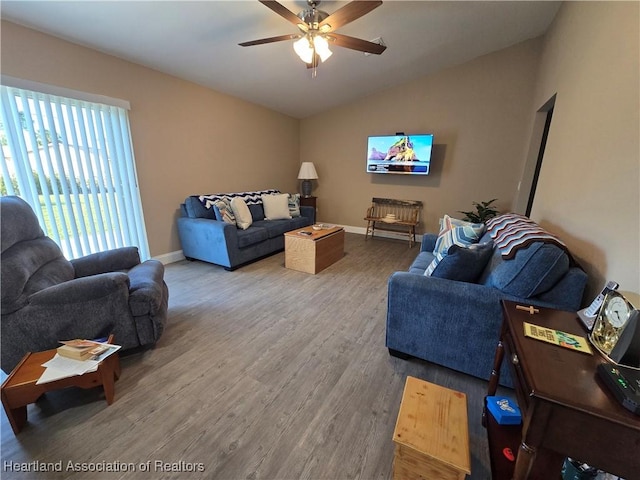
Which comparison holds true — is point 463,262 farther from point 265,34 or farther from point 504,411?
point 265,34

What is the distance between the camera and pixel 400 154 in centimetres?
450

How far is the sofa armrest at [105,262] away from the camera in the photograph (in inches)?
78.0

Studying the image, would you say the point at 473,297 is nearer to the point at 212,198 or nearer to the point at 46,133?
the point at 212,198

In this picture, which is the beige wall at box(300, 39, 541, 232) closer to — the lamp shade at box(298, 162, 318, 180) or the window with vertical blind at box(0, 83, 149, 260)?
the lamp shade at box(298, 162, 318, 180)

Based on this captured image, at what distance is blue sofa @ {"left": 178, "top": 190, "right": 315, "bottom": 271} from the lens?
323cm

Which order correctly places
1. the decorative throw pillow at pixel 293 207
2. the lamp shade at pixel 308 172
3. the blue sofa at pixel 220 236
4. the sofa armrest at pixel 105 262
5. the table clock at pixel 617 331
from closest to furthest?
the table clock at pixel 617 331 < the sofa armrest at pixel 105 262 < the blue sofa at pixel 220 236 < the decorative throw pillow at pixel 293 207 < the lamp shade at pixel 308 172

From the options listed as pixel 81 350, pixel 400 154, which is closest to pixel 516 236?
pixel 81 350

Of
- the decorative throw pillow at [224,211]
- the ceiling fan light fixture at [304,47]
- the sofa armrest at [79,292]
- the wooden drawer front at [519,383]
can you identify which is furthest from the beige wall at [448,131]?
the sofa armrest at [79,292]

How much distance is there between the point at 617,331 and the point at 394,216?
407cm

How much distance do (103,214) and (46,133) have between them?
85cm

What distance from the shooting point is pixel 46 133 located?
2430 millimetres

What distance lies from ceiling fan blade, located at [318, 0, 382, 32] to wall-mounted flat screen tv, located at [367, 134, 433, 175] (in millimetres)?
2720

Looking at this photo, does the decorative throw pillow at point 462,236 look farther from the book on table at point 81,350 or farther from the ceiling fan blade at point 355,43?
the book on table at point 81,350

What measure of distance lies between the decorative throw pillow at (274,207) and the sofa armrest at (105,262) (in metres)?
2.19
